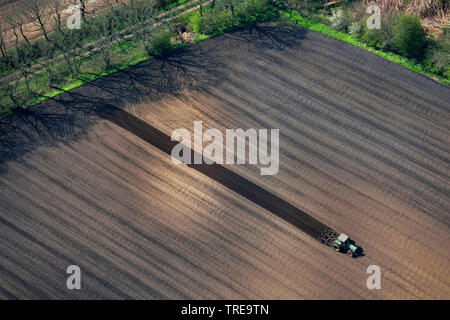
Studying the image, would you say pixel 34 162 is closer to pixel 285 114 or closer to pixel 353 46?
pixel 285 114

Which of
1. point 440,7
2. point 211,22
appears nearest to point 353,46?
point 440,7

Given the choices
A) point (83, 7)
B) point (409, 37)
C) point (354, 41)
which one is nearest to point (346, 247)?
point (354, 41)

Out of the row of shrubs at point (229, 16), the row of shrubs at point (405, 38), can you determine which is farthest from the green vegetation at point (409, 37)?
the row of shrubs at point (229, 16)

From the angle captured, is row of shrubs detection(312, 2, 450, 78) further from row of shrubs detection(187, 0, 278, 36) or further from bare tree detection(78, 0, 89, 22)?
bare tree detection(78, 0, 89, 22)

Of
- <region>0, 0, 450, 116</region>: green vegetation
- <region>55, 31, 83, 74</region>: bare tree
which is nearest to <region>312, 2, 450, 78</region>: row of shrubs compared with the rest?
<region>0, 0, 450, 116</region>: green vegetation
